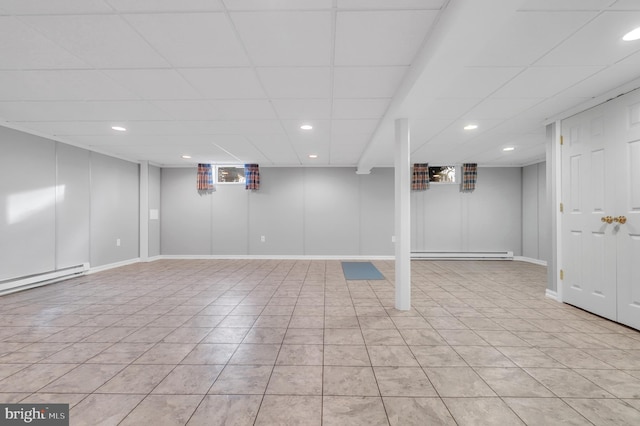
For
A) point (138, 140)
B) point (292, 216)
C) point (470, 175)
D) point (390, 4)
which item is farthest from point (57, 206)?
point (470, 175)

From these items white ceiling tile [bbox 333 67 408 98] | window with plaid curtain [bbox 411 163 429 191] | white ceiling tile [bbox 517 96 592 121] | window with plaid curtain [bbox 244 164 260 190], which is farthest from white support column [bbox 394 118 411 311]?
window with plaid curtain [bbox 244 164 260 190]

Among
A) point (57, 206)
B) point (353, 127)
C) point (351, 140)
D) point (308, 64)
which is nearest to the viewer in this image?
point (308, 64)

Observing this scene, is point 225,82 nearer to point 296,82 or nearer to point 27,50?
point 296,82

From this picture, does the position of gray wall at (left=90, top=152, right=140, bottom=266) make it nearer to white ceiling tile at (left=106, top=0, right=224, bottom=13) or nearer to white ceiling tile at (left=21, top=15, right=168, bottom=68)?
white ceiling tile at (left=21, top=15, right=168, bottom=68)

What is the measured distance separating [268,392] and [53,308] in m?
3.46

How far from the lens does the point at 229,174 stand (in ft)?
25.4

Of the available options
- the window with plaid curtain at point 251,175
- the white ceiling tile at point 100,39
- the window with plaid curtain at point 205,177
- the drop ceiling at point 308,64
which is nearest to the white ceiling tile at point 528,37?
the drop ceiling at point 308,64

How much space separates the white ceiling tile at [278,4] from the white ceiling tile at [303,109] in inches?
56.1

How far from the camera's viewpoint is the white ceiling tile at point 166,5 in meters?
1.75

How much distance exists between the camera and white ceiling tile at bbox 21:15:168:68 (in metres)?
1.92

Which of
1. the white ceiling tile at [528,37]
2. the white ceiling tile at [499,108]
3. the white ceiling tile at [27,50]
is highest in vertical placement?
the white ceiling tile at [27,50]

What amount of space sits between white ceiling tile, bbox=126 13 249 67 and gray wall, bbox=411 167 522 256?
6374 millimetres

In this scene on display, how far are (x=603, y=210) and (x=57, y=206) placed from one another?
26.7 feet

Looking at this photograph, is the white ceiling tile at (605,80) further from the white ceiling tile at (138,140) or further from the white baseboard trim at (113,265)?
the white baseboard trim at (113,265)
